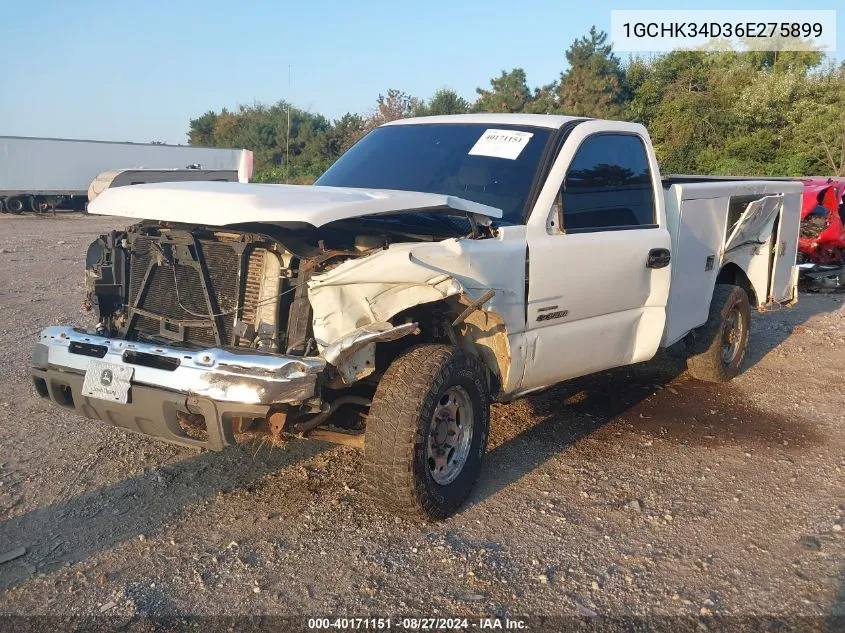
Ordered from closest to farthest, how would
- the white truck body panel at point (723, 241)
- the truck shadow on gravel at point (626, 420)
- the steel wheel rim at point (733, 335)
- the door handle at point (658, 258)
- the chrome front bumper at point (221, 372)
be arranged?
1. the chrome front bumper at point (221, 372)
2. the truck shadow on gravel at point (626, 420)
3. the door handle at point (658, 258)
4. the white truck body panel at point (723, 241)
5. the steel wheel rim at point (733, 335)

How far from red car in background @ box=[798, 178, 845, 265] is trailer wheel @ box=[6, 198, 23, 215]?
27.2m

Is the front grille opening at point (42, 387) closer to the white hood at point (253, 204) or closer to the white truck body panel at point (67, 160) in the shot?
the white hood at point (253, 204)

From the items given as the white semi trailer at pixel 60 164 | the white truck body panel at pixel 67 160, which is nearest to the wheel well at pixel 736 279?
the white truck body panel at pixel 67 160

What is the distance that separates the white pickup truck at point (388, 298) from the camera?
356cm

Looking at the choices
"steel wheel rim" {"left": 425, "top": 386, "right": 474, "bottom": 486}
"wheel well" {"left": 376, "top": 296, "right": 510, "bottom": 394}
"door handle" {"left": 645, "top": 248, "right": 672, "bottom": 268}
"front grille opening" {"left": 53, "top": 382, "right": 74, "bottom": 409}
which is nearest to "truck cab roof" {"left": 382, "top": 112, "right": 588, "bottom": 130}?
"door handle" {"left": 645, "top": 248, "right": 672, "bottom": 268}

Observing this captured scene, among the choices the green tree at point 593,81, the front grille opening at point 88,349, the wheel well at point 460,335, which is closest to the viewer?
the front grille opening at point 88,349

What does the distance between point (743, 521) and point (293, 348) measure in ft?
8.03

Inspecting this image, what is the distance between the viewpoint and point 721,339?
259 inches

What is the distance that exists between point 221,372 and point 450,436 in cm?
126

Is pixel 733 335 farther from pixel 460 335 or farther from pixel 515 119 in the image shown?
pixel 460 335

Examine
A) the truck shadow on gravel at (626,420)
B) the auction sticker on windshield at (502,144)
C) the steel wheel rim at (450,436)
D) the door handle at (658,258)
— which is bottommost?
the truck shadow on gravel at (626,420)

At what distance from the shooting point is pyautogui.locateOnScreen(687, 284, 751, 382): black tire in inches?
Result: 257

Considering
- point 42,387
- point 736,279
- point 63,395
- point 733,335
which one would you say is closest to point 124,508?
point 63,395

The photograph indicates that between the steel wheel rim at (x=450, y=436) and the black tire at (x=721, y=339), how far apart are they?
3198mm
